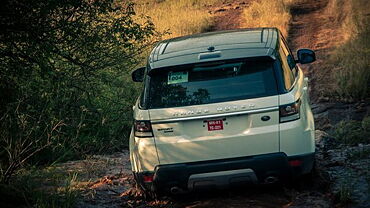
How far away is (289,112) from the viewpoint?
5.84m

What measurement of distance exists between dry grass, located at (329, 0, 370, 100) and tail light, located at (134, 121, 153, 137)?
6766 millimetres

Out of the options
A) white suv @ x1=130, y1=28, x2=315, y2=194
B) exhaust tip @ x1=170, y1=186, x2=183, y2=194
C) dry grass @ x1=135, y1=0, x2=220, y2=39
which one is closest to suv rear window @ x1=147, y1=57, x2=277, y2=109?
white suv @ x1=130, y1=28, x2=315, y2=194

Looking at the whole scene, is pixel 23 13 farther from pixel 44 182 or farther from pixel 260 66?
pixel 260 66

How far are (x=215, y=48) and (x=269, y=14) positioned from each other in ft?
40.1

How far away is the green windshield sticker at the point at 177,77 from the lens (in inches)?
238

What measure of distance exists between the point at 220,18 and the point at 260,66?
14.1 metres

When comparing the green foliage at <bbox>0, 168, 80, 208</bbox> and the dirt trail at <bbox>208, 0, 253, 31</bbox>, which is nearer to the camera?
the green foliage at <bbox>0, 168, 80, 208</bbox>

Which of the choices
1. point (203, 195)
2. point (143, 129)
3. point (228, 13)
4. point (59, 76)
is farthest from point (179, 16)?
point (143, 129)

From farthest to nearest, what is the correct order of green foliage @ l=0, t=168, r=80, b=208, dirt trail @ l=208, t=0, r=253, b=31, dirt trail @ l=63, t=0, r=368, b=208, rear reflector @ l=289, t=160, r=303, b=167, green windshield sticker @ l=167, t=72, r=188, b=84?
dirt trail @ l=208, t=0, r=253, b=31 < dirt trail @ l=63, t=0, r=368, b=208 < green foliage @ l=0, t=168, r=80, b=208 < green windshield sticker @ l=167, t=72, r=188, b=84 < rear reflector @ l=289, t=160, r=303, b=167

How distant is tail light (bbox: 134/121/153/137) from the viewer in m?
6.01

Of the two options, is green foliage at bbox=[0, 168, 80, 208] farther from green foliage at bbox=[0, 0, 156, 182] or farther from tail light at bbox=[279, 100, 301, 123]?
tail light at bbox=[279, 100, 301, 123]

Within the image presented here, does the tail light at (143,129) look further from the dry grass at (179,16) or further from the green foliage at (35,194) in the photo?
the dry grass at (179,16)

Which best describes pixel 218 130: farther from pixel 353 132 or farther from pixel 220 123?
pixel 353 132

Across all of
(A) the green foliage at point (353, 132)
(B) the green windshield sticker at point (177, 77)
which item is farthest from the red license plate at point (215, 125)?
(A) the green foliage at point (353, 132)
